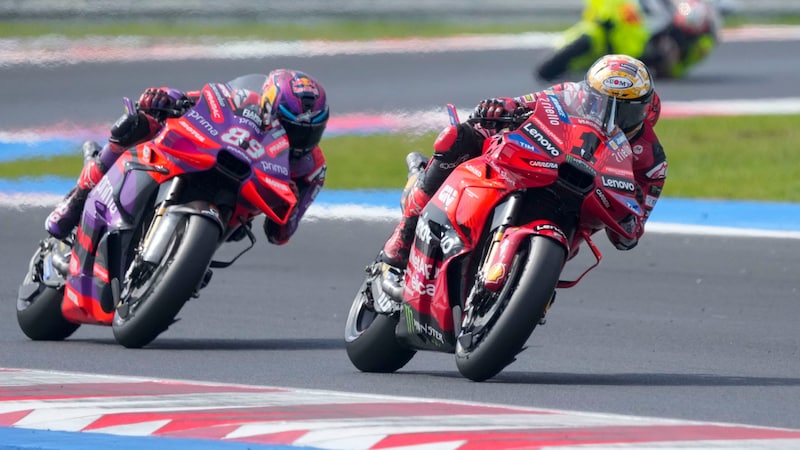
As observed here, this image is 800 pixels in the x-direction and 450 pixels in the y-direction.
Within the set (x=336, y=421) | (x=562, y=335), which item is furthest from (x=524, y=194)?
(x=562, y=335)

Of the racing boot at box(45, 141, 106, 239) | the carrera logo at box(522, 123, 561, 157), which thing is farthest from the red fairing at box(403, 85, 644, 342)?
the racing boot at box(45, 141, 106, 239)

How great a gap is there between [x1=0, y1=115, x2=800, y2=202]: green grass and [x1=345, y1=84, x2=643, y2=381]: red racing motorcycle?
24.7 ft

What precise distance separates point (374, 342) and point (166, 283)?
95 centimetres

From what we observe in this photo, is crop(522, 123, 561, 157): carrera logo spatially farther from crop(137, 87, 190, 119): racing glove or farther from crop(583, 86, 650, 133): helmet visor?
crop(137, 87, 190, 119): racing glove

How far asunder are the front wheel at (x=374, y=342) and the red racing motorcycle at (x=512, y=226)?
7.0 inches

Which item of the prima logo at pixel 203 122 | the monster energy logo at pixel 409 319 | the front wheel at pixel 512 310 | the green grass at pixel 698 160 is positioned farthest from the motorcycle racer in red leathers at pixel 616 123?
the green grass at pixel 698 160

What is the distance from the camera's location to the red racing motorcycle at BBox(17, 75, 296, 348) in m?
7.37

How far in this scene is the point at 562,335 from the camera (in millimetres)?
8367

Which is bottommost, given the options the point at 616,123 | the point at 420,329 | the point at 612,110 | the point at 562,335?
the point at 562,335

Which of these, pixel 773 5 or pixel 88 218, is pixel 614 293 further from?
pixel 773 5

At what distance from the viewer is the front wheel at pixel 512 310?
239 inches

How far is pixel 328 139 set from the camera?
18.2m

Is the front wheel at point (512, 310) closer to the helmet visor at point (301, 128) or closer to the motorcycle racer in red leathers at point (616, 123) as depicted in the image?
the motorcycle racer in red leathers at point (616, 123)

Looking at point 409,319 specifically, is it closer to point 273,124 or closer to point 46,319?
point 273,124
